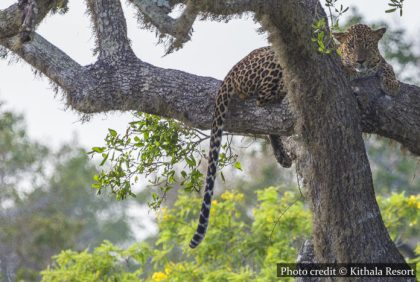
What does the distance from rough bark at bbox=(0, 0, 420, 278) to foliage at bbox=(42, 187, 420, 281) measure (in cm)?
368

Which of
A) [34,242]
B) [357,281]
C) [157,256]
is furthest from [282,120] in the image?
[34,242]

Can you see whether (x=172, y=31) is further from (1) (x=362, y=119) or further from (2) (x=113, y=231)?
(2) (x=113, y=231)

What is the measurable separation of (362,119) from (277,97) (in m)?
0.70

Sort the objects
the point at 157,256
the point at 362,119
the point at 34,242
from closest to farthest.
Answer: the point at 362,119, the point at 157,256, the point at 34,242

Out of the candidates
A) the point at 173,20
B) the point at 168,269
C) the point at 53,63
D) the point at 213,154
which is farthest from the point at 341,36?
the point at 168,269

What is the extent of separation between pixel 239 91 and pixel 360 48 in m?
1.21

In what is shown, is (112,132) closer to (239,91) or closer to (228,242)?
(239,91)

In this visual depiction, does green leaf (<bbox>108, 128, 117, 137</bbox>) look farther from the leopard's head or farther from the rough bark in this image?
the leopard's head

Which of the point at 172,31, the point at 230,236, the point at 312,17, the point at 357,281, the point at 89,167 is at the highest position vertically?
the point at 89,167

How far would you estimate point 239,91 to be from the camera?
709cm

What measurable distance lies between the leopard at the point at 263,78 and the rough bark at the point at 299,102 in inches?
4.1

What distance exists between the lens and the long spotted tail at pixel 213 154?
6.82 metres

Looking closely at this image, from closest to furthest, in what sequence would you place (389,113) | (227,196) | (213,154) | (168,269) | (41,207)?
(389,113), (213,154), (168,269), (227,196), (41,207)

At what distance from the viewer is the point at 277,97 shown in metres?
6.93
